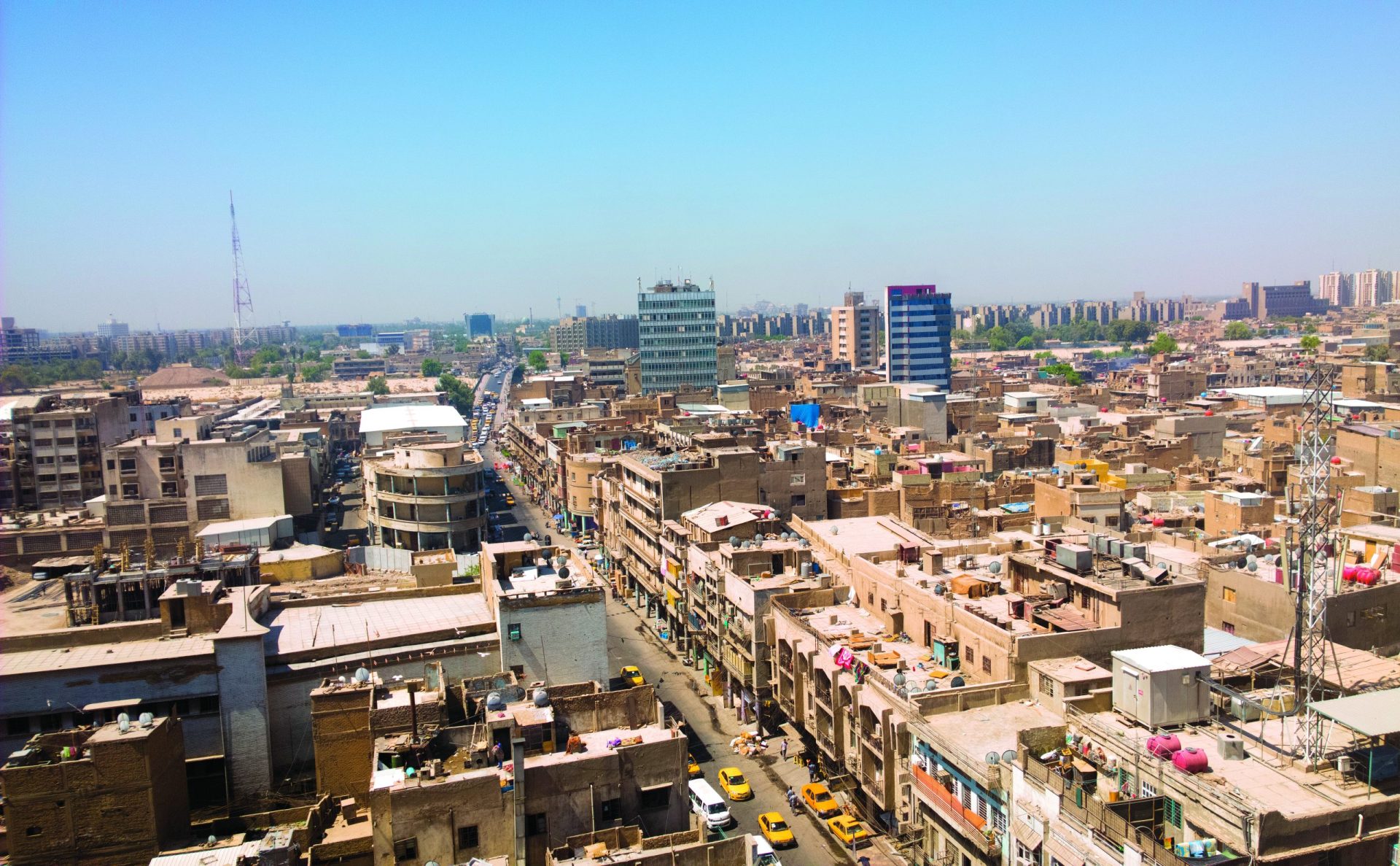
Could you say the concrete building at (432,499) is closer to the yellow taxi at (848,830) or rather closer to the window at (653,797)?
the yellow taxi at (848,830)

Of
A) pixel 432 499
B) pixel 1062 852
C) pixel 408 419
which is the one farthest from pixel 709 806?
pixel 408 419

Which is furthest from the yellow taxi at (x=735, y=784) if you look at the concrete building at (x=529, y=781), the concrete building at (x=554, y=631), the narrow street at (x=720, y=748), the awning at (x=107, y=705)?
the awning at (x=107, y=705)

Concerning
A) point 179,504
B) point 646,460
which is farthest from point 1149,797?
point 179,504

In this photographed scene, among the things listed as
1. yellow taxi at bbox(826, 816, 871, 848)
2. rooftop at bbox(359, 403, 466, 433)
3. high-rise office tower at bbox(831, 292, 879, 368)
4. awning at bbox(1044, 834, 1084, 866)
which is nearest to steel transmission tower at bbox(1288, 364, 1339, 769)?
awning at bbox(1044, 834, 1084, 866)

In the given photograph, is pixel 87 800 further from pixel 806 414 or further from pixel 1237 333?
pixel 1237 333

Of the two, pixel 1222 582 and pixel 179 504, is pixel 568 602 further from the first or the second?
pixel 179 504
